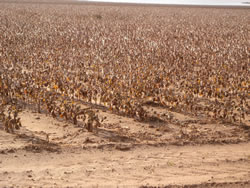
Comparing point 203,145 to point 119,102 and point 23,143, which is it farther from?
point 23,143

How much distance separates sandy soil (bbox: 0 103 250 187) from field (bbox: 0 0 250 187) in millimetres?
16

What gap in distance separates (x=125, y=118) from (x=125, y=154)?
1.68m

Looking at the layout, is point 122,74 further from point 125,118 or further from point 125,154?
point 125,154

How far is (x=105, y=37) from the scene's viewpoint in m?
17.7

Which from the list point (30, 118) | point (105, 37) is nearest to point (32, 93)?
point (30, 118)

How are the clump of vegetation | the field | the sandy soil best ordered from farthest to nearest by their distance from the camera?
1. the clump of vegetation
2. the field
3. the sandy soil

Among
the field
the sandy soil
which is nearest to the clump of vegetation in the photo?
the field

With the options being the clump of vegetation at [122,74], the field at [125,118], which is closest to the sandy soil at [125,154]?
the field at [125,118]

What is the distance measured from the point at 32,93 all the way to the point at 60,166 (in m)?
3.30

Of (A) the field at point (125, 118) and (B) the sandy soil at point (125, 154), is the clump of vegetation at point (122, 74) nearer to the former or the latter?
(A) the field at point (125, 118)

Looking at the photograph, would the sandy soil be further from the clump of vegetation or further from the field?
the clump of vegetation

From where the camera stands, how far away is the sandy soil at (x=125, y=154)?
502 centimetres

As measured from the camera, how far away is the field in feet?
17.1

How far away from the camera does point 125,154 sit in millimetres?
5855
